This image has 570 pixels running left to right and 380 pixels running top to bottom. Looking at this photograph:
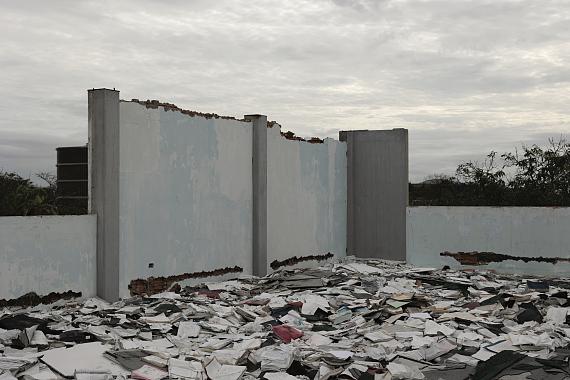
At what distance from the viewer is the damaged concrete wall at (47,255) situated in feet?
29.4

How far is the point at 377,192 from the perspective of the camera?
16844mm

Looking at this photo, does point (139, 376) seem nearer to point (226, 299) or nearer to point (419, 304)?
point (226, 299)

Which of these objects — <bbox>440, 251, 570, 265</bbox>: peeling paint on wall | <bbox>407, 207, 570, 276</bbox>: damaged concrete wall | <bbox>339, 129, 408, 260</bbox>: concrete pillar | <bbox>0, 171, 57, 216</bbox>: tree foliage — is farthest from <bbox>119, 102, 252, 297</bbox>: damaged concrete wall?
<bbox>440, 251, 570, 265</bbox>: peeling paint on wall

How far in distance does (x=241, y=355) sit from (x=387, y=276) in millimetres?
6455

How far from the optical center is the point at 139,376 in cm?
685

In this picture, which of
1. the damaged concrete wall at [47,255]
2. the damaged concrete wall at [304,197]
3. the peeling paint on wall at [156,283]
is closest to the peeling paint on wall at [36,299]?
the damaged concrete wall at [47,255]

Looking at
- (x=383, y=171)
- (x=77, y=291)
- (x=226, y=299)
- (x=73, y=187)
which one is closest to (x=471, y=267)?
(x=383, y=171)

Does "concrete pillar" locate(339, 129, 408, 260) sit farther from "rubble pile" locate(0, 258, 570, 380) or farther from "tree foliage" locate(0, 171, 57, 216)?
"tree foliage" locate(0, 171, 57, 216)

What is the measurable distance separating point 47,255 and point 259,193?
17.3 ft

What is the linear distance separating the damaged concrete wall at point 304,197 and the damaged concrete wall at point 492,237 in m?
2.37

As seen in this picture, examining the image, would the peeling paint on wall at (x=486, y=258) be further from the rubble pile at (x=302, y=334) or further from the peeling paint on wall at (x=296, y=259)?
the peeling paint on wall at (x=296, y=259)

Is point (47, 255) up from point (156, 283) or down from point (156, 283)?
up

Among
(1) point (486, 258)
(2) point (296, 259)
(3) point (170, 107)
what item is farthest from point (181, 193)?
(1) point (486, 258)

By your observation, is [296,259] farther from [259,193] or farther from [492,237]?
[492,237]
